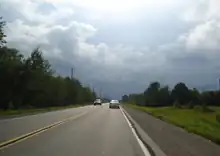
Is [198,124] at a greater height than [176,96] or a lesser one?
lesser

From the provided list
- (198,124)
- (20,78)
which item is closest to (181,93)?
(20,78)

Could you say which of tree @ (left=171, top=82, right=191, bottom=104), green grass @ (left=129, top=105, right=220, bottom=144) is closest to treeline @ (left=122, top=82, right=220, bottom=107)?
tree @ (left=171, top=82, right=191, bottom=104)

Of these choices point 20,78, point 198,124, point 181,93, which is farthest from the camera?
point 181,93

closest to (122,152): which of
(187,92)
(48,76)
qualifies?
(48,76)

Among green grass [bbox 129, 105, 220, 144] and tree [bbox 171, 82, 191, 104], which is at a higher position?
tree [bbox 171, 82, 191, 104]

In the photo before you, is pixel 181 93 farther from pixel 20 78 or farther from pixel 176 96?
pixel 20 78

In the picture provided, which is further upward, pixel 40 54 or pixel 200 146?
pixel 40 54

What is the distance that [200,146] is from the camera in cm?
1595

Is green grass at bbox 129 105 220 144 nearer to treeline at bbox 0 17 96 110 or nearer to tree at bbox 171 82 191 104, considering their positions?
treeline at bbox 0 17 96 110

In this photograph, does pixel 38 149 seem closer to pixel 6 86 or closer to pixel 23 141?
pixel 23 141

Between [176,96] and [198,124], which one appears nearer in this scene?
[198,124]

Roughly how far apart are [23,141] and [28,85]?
59.3 m

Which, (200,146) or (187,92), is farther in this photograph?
(187,92)

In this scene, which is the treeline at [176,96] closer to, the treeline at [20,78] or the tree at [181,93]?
the tree at [181,93]
